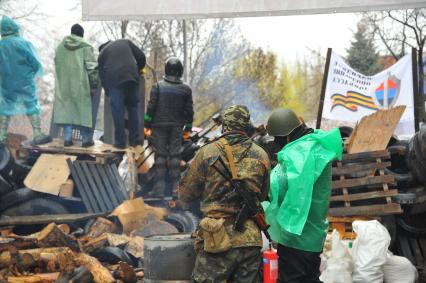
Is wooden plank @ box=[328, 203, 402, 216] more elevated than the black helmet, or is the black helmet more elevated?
the black helmet

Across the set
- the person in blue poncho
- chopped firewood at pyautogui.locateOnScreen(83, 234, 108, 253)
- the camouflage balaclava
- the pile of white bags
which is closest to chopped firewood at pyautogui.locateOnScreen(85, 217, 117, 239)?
chopped firewood at pyautogui.locateOnScreen(83, 234, 108, 253)

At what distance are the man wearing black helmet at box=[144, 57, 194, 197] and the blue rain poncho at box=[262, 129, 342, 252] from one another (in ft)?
14.7

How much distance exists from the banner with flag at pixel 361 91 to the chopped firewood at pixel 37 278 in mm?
5919

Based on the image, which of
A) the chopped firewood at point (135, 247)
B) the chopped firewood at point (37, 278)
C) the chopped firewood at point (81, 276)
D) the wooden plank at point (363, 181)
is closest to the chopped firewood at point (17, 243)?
the chopped firewood at point (37, 278)

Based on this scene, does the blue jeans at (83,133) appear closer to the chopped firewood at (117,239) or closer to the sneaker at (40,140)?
the sneaker at (40,140)

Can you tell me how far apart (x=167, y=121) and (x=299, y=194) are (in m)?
4.98

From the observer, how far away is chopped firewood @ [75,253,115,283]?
6.75 metres

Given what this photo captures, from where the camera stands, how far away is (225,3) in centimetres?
273

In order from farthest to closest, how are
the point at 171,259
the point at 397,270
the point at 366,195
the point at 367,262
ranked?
the point at 366,195, the point at 397,270, the point at 367,262, the point at 171,259

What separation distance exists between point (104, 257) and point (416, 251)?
4023mm

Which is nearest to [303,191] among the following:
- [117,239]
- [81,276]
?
[81,276]

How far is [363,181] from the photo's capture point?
25.9 feet

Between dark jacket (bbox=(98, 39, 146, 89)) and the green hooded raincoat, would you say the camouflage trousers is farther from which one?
the green hooded raincoat

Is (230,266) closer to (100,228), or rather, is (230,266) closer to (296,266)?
(296,266)
